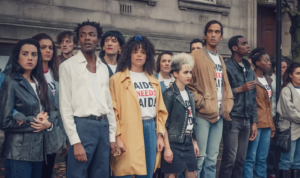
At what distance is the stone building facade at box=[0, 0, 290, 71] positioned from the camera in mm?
11352

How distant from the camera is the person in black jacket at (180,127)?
624cm

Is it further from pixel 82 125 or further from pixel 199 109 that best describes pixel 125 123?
pixel 199 109

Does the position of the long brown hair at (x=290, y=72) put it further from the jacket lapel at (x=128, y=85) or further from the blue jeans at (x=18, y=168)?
the blue jeans at (x=18, y=168)

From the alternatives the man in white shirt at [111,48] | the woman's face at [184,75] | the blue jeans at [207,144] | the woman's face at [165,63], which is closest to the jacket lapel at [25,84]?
the man in white shirt at [111,48]

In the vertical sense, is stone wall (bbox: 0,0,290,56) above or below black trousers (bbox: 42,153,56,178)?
above

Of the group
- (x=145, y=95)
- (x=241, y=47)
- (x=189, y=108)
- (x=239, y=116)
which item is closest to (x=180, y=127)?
(x=189, y=108)

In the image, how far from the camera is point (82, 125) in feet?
17.1

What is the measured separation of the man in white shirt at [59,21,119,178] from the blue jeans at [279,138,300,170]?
389cm

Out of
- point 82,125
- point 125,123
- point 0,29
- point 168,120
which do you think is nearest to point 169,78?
point 168,120

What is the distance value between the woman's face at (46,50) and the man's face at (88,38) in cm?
112

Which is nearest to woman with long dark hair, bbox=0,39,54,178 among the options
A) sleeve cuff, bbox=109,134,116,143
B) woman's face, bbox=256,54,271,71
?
sleeve cuff, bbox=109,134,116,143

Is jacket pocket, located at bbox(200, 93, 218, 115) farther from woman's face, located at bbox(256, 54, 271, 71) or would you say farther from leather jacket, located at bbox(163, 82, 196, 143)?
woman's face, located at bbox(256, 54, 271, 71)

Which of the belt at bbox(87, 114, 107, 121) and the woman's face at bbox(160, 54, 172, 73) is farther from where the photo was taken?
the woman's face at bbox(160, 54, 172, 73)

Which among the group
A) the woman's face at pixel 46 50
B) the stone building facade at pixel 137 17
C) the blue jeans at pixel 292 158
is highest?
→ the stone building facade at pixel 137 17
